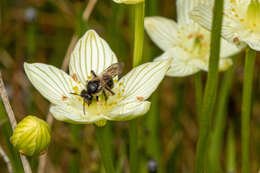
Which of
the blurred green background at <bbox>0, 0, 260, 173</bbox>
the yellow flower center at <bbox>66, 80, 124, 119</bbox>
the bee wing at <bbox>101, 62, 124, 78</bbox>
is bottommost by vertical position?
the blurred green background at <bbox>0, 0, 260, 173</bbox>

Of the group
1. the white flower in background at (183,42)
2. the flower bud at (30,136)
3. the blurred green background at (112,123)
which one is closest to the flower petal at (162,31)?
the white flower in background at (183,42)

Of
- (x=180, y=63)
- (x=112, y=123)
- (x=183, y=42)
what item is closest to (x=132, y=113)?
(x=180, y=63)

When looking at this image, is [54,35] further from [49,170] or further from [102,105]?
[102,105]

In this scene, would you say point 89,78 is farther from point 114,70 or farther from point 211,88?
point 211,88

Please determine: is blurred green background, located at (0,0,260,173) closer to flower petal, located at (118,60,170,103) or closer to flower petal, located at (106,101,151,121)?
flower petal, located at (118,60,170,103)

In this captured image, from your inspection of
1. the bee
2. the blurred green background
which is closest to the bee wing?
the bee

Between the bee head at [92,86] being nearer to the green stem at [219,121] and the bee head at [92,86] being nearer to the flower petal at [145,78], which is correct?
the flower petal at [145,78]
